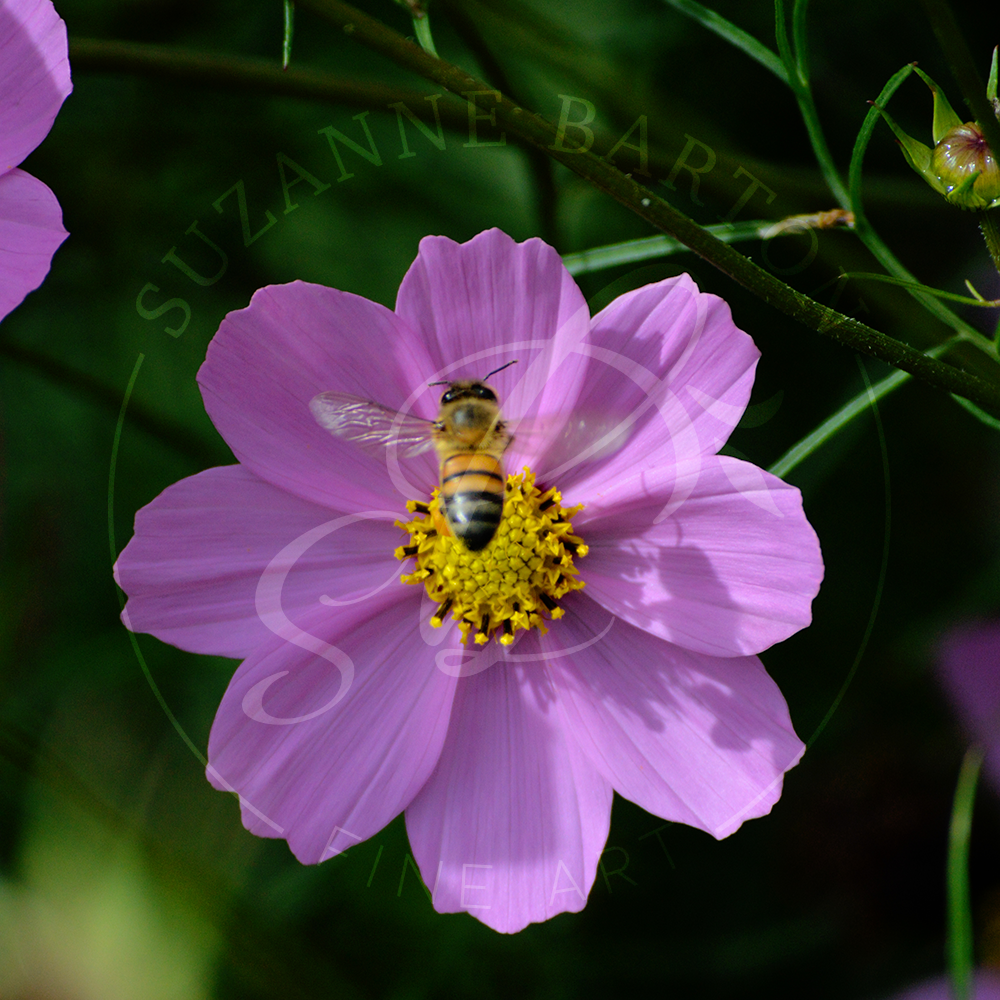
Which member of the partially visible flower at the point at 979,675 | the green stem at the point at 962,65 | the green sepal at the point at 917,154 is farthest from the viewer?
the partially visible flower at the point at 979,675

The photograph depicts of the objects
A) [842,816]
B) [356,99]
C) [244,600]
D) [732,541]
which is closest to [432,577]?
[244,600]

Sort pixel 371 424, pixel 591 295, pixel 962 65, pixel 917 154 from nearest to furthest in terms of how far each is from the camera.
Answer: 1. pixel 962 65
2. pixel 917 154
3. pixel 371 424
4. pixel 591 295

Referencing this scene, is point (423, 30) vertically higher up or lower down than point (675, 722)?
higher up

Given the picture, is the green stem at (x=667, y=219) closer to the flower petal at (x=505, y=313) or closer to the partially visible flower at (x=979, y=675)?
the flower petal at (x=505, y=313)

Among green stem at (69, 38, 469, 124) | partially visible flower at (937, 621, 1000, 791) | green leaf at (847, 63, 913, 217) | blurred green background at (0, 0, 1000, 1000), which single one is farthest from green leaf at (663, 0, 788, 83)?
partially visible flower at (937, 621, 1000, 791)

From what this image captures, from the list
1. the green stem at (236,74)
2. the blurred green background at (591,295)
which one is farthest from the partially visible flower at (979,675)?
the green stem at (236,74)

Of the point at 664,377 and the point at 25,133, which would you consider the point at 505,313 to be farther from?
the point at 25,133

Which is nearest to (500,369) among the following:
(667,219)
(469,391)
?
(469,391)
